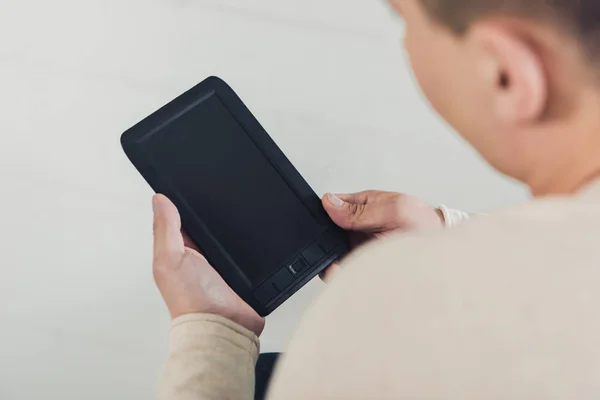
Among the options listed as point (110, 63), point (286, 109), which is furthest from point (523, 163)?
point (110, 63)

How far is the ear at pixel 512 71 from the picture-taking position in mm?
263

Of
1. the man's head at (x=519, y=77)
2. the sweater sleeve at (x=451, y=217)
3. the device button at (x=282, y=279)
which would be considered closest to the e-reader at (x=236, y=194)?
the device button at (x=282, y=279)

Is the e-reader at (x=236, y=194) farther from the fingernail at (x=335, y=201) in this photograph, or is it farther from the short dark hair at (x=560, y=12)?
the short dark hair at (x=560, y=12)

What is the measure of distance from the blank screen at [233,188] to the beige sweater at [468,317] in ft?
0.99

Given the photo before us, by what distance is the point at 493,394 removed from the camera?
0.21 meters

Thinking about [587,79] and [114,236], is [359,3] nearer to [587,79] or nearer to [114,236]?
[114,236]

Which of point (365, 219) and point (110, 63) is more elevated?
point (110, 63)

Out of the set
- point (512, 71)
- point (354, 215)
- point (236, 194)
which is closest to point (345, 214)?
point (354, 215)

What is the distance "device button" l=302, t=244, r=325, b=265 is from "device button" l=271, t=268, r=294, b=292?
2 cm

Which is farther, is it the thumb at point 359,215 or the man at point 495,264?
the thumb at point 359,215

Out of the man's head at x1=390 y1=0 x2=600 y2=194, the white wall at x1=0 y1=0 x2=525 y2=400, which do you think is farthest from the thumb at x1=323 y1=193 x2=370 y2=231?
the man's head at x1=390 y1=0 x2=600 y2=194

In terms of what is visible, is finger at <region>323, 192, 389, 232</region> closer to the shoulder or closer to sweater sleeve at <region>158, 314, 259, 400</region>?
sweater sleeve at <region>158, 314, 259, 400</region>

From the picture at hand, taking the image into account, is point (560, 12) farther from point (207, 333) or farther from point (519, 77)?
point (207, 333)

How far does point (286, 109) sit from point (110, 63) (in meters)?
0.23
